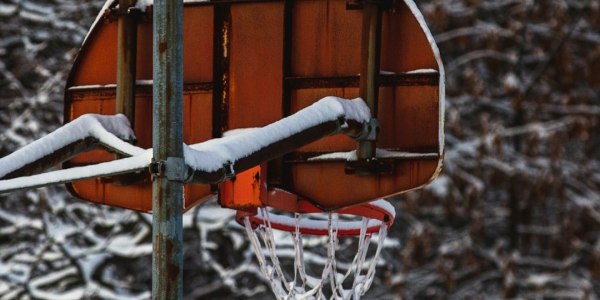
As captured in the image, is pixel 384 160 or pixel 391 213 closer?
pixel 384 160

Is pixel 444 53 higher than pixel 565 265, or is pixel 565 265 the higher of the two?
pixel 444 53

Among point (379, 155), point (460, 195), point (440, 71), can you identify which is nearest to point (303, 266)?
point (379, 155)

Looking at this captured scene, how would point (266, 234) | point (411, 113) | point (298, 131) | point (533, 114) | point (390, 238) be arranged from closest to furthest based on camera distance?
point (298, 131), point (411, 113), point (266, 234), point (390, 238), point (533, 114)

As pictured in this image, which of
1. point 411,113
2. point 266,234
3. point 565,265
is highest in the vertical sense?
point 411,113

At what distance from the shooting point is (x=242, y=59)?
302 inches

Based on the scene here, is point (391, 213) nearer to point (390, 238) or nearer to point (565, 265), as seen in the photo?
point (390, 238)

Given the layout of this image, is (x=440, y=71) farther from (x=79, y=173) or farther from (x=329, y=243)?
(x=79, y=173)

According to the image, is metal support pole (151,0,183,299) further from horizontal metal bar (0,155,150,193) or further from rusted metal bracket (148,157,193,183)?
horizontal metal bar (0,155,150,193)

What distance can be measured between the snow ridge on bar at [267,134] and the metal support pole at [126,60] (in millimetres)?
485

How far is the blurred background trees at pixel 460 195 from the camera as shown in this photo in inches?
562

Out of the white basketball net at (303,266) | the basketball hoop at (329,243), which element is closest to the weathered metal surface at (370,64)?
the basketball hoop at (329,243)

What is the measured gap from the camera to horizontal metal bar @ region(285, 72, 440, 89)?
7.38 meters

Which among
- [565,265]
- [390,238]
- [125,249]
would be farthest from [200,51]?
[565,265]

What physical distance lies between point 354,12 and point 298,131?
81 cm
